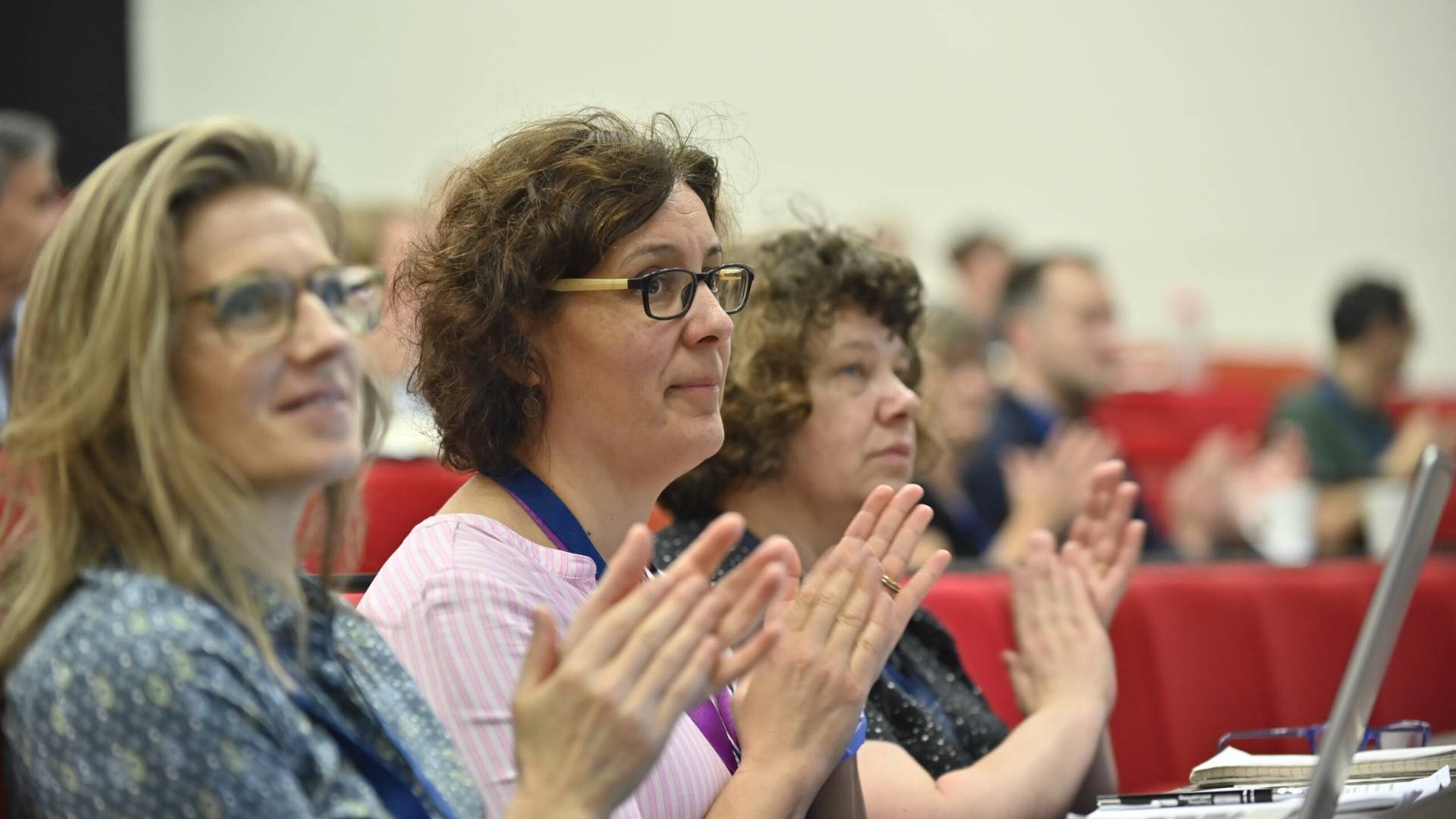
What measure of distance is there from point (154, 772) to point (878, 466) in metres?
1.11

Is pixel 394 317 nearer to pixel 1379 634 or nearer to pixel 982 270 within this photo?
pixel 1379 634

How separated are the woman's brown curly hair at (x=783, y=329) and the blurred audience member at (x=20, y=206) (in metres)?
1.58

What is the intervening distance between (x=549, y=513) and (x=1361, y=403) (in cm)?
380

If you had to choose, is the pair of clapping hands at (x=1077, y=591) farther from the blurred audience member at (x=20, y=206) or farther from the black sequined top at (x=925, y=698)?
the blurred audience member at (x=20, y=206)

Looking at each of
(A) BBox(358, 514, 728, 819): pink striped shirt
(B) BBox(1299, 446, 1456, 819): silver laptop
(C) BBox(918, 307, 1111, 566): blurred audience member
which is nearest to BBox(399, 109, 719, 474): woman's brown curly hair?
(A) BBox(358, 514, 728, 819): pink striped shirt

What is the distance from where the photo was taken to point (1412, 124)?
7.83 metres

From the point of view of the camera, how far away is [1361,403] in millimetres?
4590

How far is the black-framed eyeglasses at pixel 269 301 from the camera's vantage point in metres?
0.95

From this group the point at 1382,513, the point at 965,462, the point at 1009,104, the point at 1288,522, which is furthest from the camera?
the point at 1009,104

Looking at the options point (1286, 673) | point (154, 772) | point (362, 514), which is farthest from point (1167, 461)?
point (154, 772)

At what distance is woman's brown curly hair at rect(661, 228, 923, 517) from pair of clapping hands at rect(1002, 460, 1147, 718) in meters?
0.36

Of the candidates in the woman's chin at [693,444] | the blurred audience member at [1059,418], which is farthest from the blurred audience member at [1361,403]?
the woman's chin at [693,444]

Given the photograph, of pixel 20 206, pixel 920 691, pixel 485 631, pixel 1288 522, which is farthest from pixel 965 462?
pixel 485 631

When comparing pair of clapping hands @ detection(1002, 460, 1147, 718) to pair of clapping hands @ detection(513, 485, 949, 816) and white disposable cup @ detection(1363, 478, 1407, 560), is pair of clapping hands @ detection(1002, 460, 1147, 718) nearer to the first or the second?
pair of clapping hands @ detection(513, 485, 949, 816)
